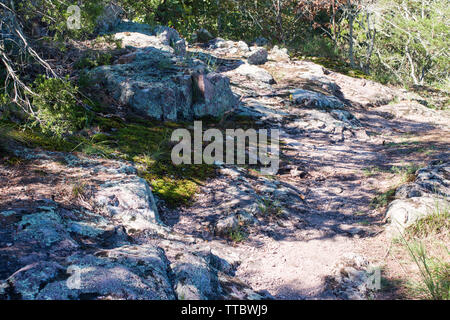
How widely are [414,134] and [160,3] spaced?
8.85 meters

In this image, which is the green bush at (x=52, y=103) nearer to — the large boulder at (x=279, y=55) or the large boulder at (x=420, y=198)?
the large boulder at (x=420, y=198)

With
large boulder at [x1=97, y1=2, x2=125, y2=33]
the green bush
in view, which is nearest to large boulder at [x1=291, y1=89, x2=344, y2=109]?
large boulder at [x1=97, y1=2, x2=125, y2=33]

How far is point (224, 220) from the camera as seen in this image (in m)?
3.86

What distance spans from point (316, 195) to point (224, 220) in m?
2.01

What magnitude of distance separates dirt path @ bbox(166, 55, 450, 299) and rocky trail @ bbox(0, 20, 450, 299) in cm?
2

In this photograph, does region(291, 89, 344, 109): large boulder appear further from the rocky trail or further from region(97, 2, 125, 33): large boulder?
region(97, 2, 125, 33): large boulder

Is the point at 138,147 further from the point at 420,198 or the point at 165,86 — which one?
the point at 420,198

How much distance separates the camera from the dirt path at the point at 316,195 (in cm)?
331

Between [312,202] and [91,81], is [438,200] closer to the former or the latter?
[312,202]

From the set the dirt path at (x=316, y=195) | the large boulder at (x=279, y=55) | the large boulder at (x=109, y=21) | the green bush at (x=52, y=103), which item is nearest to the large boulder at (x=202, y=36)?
the large boulder at (x=279, y=55)

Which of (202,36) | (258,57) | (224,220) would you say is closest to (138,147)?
(224,220)

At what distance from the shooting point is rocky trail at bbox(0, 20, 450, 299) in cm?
208

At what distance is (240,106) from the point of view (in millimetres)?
8391
